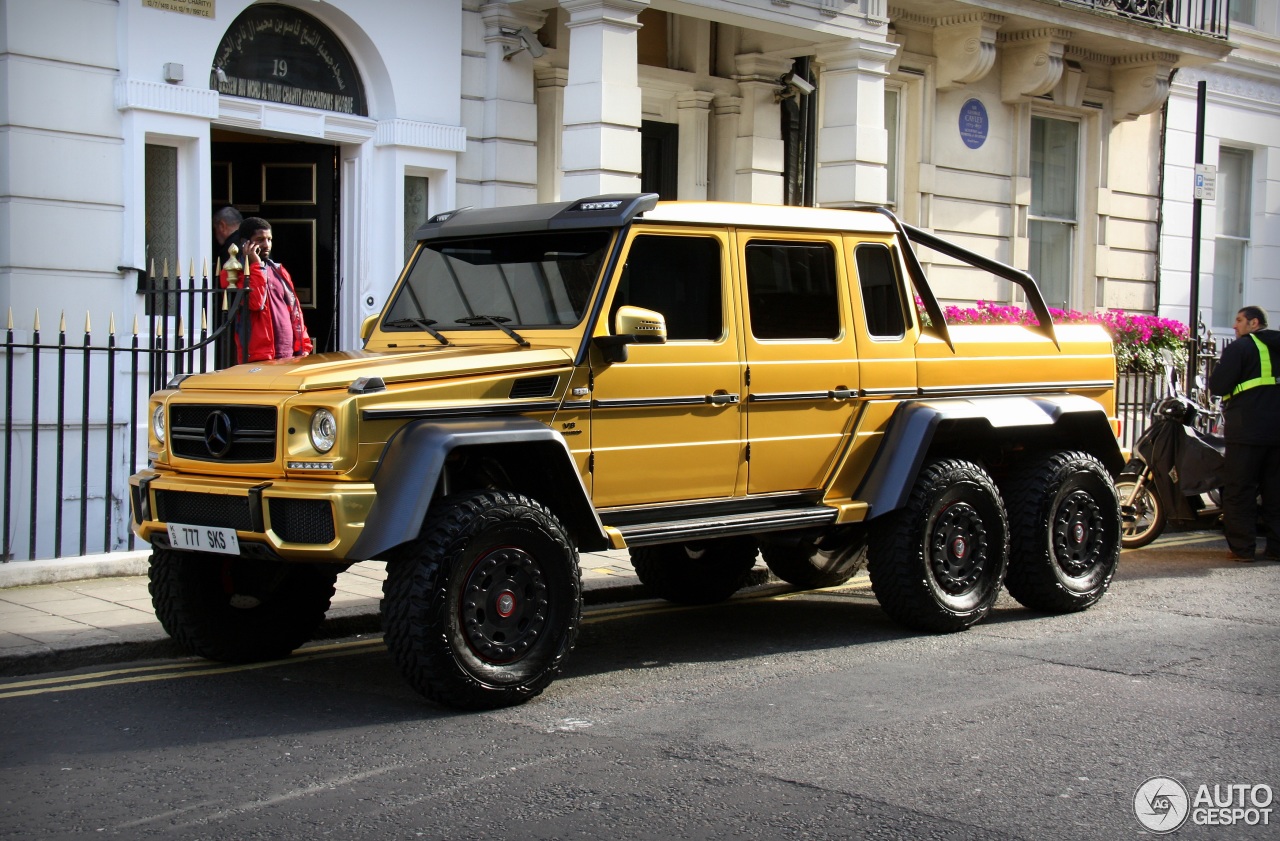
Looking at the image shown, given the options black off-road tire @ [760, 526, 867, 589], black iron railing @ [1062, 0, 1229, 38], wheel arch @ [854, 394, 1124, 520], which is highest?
black iron railing @ [1062, 0, 1229, 38]

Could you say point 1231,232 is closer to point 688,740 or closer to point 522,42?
point 522,42

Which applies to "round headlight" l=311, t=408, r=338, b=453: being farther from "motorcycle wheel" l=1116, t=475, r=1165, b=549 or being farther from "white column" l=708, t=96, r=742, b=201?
"white column" l=708, t=96, r=742, b=201

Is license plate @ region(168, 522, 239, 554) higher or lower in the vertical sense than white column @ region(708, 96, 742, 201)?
lower

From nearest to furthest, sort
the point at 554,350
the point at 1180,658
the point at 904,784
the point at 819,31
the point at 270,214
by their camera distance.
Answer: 1. the point at 904,784
2. the point at 554,350
3. the point at 1180,658
4. the point at 270,214
5. the point at 819,31

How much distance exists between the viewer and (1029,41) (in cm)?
1767

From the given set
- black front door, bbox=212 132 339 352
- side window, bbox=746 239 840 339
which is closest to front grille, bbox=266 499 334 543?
side window, bbox=746 239 840 339

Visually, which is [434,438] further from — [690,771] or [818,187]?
[818,187]

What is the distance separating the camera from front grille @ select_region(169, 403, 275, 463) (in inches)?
240

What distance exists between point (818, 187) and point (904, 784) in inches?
445

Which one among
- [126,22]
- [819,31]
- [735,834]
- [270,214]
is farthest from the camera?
[819,31]

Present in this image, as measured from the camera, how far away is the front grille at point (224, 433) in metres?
6.09

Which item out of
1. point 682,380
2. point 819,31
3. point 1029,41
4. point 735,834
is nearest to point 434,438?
point 682,380

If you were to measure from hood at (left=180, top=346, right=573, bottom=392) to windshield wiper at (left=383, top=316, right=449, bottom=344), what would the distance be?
22cm

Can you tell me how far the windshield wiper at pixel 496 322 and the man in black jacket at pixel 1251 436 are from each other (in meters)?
6.51
